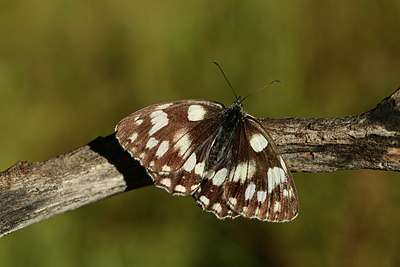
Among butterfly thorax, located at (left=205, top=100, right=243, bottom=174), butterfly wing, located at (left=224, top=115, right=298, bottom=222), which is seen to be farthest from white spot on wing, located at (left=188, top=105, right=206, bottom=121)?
butterfly wing, located at (left=224, top=115, right=298, bottom=222)

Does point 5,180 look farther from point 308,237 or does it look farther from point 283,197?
point 308,237

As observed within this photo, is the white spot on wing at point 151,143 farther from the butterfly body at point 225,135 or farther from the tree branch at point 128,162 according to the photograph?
the butterfly body at point 225,135

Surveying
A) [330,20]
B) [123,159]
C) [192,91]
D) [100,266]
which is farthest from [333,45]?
[100,266]

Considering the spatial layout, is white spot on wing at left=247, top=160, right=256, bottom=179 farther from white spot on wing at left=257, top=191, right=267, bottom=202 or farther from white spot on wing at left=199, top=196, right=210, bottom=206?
white spot on wing at left=199, top=196, right=210, bottom=206

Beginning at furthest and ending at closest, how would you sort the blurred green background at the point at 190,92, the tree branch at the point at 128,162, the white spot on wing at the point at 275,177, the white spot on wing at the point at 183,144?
the blurred green background at the point at 190,92
the white spot on wing at the point at 183,144
the white spot on wing at the point at 275,177
the tree branch at the point at 128,162

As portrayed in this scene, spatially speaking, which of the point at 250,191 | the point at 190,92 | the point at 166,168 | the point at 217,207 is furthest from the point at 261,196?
the point at 190,92

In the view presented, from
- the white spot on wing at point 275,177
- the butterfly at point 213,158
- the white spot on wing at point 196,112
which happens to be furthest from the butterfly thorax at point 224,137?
the white spot on wing at point 275,177
